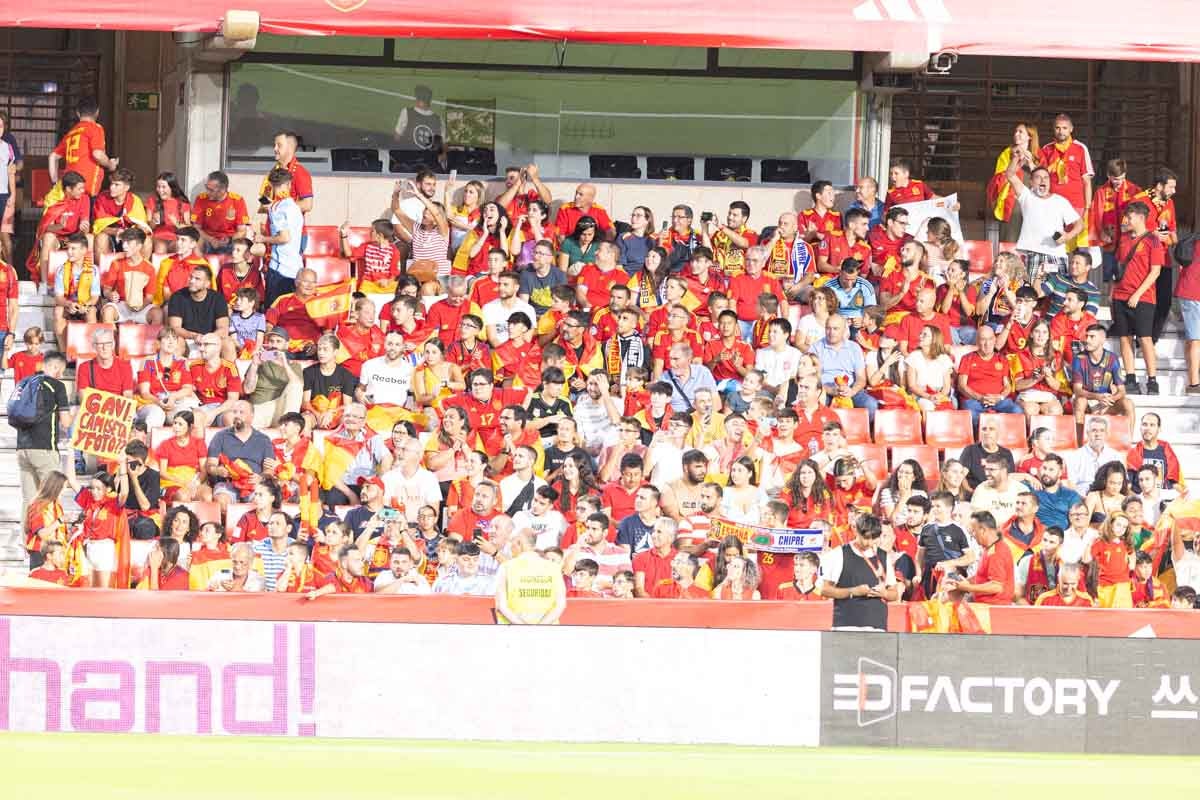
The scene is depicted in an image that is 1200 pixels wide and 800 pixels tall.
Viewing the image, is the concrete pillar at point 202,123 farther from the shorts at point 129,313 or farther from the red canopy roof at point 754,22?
the shorts at point 129,313

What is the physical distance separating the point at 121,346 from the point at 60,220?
1.61 meters

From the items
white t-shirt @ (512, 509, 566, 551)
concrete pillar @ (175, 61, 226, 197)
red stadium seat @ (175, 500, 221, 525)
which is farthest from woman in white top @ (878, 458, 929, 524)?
concrete pillar @ (175, 61, 226, 197)

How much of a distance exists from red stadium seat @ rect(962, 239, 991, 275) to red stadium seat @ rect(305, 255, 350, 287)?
5.37 metres

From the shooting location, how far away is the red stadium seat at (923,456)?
14.9m

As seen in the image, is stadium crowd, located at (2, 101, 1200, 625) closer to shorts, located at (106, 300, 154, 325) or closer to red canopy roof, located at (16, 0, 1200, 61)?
shorts, located at (106, 300, 154, 325)

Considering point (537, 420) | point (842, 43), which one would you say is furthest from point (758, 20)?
point (537, 420)

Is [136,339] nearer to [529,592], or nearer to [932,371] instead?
[529,592]

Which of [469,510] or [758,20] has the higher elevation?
[758,20]

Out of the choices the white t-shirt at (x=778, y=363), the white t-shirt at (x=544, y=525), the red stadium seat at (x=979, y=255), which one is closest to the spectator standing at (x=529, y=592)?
the white t-shirt at (x=544, y=525)

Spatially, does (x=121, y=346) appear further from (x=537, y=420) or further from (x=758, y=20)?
(x=758, y=20)

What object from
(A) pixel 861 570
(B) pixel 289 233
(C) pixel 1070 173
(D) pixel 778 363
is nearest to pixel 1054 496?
(A) pixel 861 570

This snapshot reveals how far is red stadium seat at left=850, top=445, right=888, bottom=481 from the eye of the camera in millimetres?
14797

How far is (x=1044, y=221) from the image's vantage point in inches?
682

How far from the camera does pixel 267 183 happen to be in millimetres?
16734
